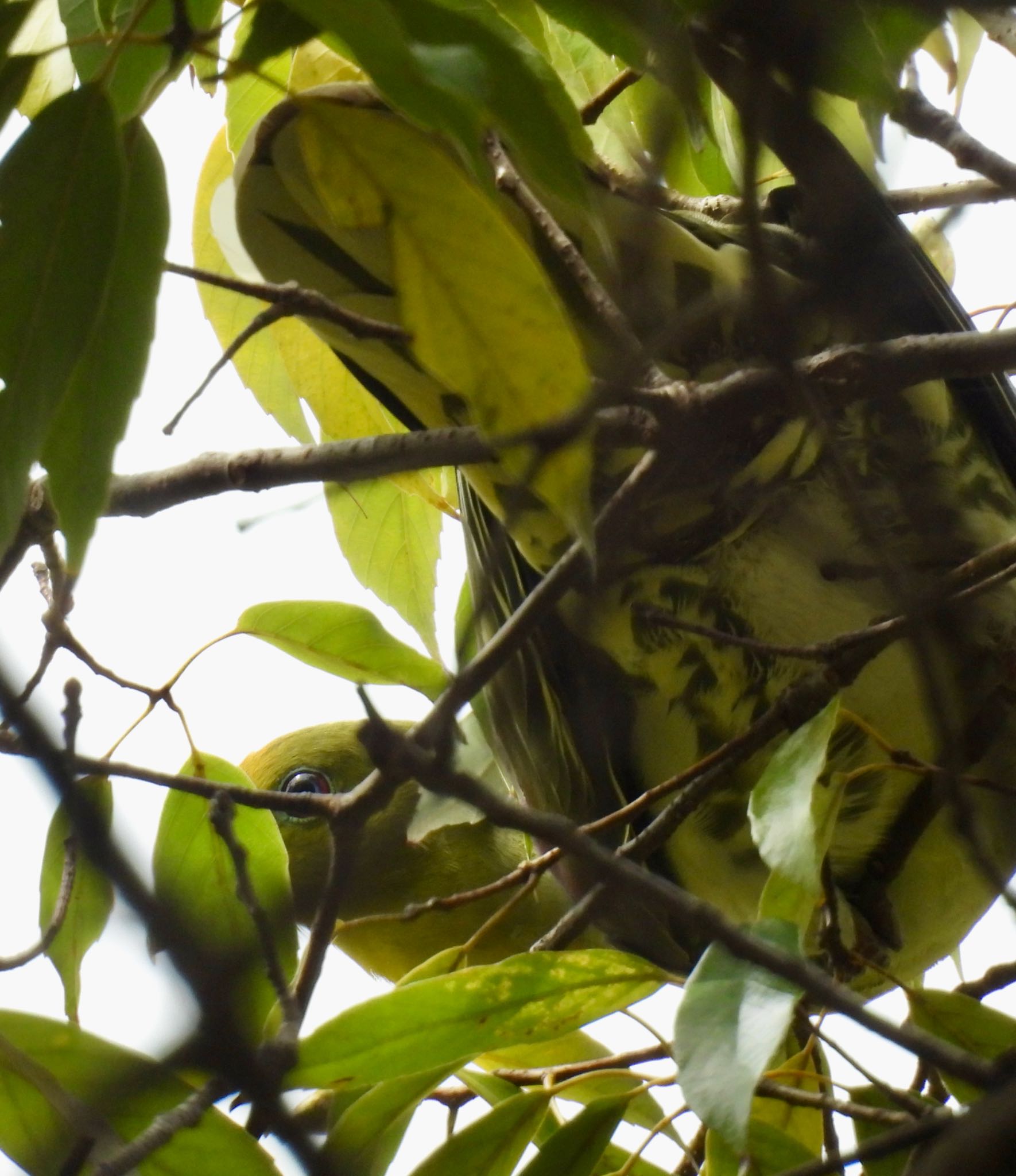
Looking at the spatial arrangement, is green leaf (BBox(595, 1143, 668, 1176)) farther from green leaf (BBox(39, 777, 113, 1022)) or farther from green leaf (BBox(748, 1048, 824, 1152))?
green leaf (BBox(39, 777, 113, 1022))

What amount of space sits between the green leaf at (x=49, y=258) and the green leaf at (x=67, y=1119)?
0.34m

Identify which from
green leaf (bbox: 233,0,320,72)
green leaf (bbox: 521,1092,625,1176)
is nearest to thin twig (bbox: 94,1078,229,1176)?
green leaf (bbox: 521,1092,625,1176)

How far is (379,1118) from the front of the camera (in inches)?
30.9

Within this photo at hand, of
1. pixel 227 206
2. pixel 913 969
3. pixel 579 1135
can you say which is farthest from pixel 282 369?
pixel 913 969

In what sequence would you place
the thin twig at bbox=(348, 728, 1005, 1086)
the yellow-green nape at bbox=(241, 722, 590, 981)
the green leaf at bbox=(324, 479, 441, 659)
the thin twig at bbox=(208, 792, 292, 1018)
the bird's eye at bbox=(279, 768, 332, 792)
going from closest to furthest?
the thin twig at bbox=(348, 728, 1005, 1086) < the thin twig at bbox=(208, 792, 292, 1018) < the green leaf at bbox=(324, 479, 441, 659) < the yellow-green nape at bbox=(241, 722, 590, 981) < the bird's eye at bbox=(279, 768, 332, 792)

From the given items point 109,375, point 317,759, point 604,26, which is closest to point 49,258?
point 109,375

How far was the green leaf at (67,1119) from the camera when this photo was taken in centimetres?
71

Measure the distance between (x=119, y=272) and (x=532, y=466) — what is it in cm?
22

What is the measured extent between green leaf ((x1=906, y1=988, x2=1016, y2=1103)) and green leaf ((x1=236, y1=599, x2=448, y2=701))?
40 cm

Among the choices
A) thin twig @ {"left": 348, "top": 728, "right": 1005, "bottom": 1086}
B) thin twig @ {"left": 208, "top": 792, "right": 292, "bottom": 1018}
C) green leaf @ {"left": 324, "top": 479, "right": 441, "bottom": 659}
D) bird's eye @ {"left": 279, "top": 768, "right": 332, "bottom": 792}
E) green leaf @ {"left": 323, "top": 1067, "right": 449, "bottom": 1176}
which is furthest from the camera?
bird's eye @ {"left": 279, "top": 768, "right": 332, "bottom": 792}

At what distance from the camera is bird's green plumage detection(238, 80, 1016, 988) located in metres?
0.94

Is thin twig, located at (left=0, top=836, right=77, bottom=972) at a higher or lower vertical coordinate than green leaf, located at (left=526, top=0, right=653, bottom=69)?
lower

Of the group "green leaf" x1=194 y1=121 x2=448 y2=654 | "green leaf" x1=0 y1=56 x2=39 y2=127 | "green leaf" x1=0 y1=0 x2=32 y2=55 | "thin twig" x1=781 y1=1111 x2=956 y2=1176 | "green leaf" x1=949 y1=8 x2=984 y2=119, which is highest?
"green leaf" x1=949 y1=8 x2=984 y2=119

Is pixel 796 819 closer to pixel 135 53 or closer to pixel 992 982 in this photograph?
pixel 992 982
